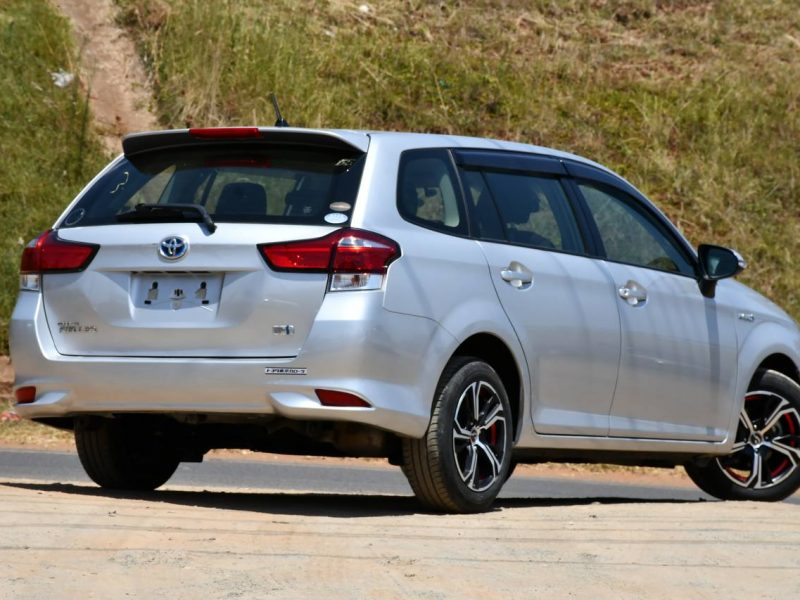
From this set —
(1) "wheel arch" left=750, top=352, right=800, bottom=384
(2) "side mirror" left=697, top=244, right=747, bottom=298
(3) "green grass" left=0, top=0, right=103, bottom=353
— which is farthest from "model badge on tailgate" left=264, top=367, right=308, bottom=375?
(3) "green grass" left=0, top=0, right=103, bottom=353

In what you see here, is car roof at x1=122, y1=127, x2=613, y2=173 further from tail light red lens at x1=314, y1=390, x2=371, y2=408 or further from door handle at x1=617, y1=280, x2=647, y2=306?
tail light red lens at x1=314, y1=390, x2=371, y2=408

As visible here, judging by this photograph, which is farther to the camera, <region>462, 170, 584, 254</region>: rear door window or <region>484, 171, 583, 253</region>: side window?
<region>484, 171, 583, 253</region>: side window

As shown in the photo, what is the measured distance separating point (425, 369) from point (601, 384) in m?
1.50

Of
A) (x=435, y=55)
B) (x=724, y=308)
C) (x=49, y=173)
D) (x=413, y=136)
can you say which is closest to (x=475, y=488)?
(x=413, y=136)

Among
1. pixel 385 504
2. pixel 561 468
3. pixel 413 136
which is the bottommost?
pixel 561 468

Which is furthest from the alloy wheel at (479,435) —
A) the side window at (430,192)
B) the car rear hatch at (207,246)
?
the car rear hatch at (207,246)

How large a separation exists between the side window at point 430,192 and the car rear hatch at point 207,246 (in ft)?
0.83

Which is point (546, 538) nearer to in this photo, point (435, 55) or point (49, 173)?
point (49, 173)

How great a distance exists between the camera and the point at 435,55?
25125 mm

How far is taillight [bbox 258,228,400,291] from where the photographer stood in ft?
23.2

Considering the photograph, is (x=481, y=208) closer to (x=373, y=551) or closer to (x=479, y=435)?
(x=479, y=435)

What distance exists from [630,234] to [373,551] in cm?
355

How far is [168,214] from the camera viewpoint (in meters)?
7.50

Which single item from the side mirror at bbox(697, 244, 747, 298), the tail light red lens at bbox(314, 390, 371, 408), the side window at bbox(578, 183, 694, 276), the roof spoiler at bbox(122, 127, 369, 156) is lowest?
the tail light red lens at bbox(314, 390, 371, 408)
